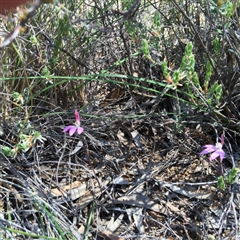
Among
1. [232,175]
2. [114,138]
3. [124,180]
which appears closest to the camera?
[232,175]

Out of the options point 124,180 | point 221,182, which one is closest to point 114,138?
point 124,180

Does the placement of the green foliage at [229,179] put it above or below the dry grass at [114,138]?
below

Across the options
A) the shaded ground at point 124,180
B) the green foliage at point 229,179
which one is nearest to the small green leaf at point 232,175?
the green foliage at point 229,179

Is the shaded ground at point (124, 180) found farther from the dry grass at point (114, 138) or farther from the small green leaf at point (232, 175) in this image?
the small green leaf at point (232, 175)

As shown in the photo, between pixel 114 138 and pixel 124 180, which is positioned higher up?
pixel 114 138

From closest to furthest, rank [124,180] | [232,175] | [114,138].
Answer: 1. [232,175]
2. [124,180]
3. [114,138]

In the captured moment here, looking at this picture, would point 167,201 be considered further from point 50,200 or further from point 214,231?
point 50,200

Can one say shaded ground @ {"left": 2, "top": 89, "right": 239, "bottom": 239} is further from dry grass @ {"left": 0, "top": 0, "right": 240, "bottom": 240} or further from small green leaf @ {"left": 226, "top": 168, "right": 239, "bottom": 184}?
small green leaf @ {"left": 226, "top": 168, "right": 239, "bottom": 184}

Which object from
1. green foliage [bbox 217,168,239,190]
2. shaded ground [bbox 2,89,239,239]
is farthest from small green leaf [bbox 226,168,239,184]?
shaded ground [bbox 2,89,239,239]

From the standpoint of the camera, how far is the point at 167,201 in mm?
1633

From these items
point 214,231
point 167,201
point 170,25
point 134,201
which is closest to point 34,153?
point 134,201

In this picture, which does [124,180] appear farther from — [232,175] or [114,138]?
[232,175]

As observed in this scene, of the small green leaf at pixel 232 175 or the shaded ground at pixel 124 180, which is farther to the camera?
the shaded ground at pixel 124 180

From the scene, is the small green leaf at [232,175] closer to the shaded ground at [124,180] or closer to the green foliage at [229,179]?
the green foliage at [229,179]
